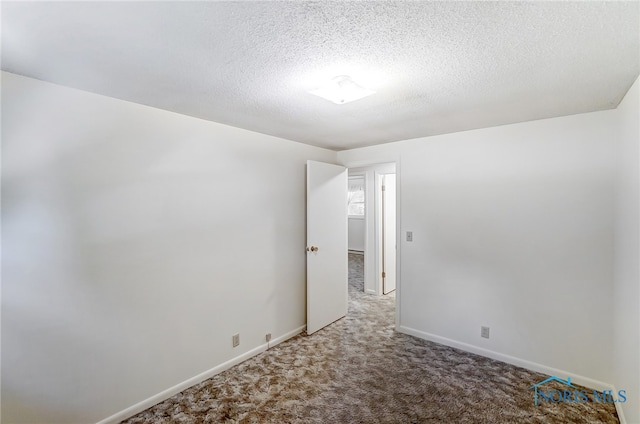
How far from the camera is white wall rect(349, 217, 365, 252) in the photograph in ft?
29.0

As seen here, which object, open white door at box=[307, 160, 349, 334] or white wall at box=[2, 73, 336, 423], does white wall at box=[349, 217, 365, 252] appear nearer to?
open white door at box=[307, 160, 349, 334]

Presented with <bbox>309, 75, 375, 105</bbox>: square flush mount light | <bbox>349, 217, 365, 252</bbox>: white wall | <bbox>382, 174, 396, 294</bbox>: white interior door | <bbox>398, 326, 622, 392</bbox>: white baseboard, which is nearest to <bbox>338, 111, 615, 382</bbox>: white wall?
<bbox>398, 326, 622, 392</bbox>: white baseboard

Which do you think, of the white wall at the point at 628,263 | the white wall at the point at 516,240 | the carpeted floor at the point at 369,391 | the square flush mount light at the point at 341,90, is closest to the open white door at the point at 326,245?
the carpeted floor at the point at 369,391

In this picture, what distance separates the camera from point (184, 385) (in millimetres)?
2461

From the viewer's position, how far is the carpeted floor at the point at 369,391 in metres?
2.13

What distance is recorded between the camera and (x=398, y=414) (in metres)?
2.15

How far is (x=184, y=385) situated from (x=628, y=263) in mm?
3356

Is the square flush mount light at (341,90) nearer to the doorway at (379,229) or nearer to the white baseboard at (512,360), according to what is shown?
the white baseboard at (512,360)

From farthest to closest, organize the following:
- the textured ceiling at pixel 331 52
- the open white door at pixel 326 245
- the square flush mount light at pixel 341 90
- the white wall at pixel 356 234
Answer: the white wall at pixel 356 234, the open white door at pixel 326 245, the square flush mount light at pixel 341 90, the textured ceiling at pixel 331 52

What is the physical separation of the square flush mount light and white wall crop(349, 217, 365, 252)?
707 cm

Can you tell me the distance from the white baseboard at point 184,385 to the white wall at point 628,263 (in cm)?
277

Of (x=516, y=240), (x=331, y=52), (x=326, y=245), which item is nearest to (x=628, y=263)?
(x=516, y=240)

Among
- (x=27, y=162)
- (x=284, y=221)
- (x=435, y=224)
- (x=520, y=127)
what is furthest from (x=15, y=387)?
(x=520, y=127)

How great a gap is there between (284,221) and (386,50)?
2236 mm
